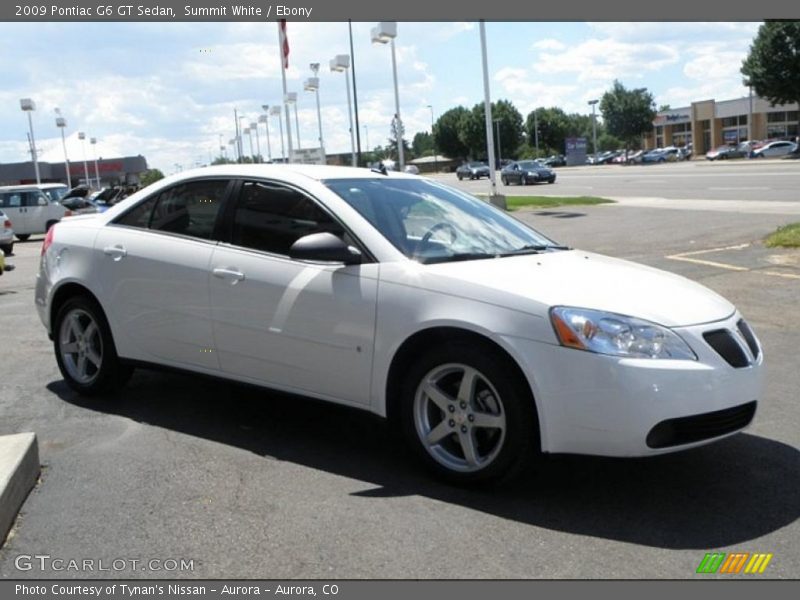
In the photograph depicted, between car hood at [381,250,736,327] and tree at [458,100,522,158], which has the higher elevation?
tree at [458,100,522,158]

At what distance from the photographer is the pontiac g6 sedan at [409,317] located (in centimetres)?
389

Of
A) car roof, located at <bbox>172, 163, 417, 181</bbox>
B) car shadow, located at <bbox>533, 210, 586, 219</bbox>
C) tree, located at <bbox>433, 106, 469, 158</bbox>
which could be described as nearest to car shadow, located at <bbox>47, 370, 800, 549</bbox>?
car roof, located at <bbox>172, 163, 417, 181</bbox>

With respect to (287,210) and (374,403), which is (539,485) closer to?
(374,403)

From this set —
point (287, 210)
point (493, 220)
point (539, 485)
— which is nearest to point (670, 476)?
point (539, 485)

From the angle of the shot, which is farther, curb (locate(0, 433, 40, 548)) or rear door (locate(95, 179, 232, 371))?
rear door (locate(95, 179, 232, 371))

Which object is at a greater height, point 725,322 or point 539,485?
point 725,322

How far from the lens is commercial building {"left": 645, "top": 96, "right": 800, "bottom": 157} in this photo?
3526 inches

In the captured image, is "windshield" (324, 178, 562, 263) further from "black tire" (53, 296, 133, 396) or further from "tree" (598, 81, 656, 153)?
"tree" (598, 81, 656, 153)

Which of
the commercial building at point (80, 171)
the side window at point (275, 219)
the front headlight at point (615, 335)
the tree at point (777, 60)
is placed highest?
the tree at point (777, 60)

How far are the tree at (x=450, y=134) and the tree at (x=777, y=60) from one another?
60027mm

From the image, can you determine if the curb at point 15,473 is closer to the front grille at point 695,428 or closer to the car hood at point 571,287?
the car hood at point 571,287

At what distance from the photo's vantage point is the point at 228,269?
5035 mm

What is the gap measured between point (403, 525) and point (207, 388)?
2.86 metres

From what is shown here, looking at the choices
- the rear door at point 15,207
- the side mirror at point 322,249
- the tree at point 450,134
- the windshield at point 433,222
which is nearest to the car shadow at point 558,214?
the rear door at point 15,207
